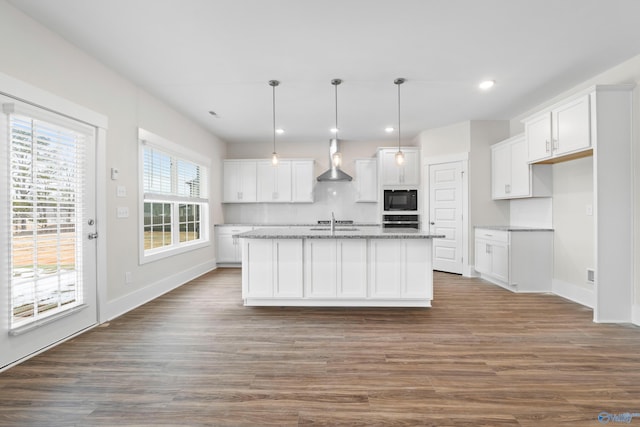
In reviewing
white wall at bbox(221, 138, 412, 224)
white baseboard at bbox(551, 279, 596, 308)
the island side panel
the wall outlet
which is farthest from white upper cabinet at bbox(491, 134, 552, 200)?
the wall outlet

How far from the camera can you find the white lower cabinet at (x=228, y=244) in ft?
20.5

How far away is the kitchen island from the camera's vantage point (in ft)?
11.7

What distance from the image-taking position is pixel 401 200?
20.2ft

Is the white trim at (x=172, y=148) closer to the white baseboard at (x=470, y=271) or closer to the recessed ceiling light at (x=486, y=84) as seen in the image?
the recessed ceiling light at (x=486, y=84)

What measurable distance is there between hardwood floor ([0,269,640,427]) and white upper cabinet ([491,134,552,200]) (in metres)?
A: 1.74

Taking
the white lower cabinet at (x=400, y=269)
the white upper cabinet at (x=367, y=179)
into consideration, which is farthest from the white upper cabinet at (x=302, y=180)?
the white lower cabinet at (x=400, y=269)

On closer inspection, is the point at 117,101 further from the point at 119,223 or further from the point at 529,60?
the point at 529,60

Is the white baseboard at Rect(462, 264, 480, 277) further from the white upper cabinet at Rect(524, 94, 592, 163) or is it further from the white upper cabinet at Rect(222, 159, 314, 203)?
the white upper cabinet at Rect(222, 159, 314, 203)

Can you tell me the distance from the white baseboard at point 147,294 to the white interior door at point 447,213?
14.5 ft

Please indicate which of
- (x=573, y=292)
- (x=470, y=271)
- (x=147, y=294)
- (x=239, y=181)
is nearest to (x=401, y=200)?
(x=470, y=271)

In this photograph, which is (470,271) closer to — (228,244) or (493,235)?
(493,235)

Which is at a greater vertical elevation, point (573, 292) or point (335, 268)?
point (335, 268)

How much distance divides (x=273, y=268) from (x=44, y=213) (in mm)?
2163

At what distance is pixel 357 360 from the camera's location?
2385 mm
